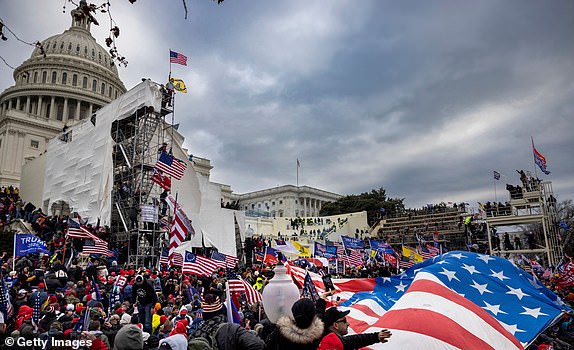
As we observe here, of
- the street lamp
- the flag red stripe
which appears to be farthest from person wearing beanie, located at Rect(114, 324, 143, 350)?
the flag red stripe

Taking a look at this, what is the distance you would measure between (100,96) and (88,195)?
4652cm

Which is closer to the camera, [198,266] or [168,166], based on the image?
[198,266]

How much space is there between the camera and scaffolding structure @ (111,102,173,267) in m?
23.7

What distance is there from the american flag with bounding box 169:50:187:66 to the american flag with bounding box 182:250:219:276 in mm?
17466

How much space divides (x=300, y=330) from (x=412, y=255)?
2022 centimetres

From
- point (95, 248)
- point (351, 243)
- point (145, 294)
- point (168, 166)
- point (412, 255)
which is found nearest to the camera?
point (145, 294)

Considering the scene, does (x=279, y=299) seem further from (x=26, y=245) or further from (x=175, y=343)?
(x=26, y=245)

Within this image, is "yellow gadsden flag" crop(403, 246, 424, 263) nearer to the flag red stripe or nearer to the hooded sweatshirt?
the flag red stripe

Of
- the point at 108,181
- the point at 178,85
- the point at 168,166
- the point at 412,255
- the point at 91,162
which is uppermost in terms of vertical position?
the point at 178,85

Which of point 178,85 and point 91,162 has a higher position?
point 178,85

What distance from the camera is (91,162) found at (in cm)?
3027

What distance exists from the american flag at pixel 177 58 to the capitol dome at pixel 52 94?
1571 inches

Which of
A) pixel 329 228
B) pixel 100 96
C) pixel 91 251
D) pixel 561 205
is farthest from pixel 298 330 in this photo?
pixel 100 96

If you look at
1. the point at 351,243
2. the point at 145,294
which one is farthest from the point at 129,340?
the point at 351,243
